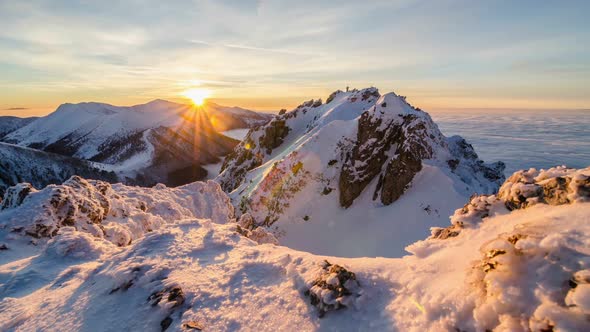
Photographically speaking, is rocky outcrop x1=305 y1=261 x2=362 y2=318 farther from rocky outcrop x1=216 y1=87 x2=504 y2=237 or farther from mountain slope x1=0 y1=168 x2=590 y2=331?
rocky outcrop x1=216 y1=87 x2=504 y2=237

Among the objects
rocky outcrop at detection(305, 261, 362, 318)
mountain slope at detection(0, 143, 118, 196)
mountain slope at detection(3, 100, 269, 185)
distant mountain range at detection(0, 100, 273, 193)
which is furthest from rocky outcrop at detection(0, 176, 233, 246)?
mountain slope at detection(3, 100, 269, 185)

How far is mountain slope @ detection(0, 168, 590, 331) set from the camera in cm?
422

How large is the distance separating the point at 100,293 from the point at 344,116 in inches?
1877

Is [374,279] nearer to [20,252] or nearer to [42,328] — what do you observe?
[42,328]

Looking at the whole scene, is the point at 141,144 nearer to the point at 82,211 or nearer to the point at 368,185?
the point at 368,185

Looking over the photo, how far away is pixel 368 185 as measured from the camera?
38.7m

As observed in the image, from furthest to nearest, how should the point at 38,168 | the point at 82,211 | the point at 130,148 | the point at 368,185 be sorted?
the point at 130,148 → the point at 38,168 → the point at 368,185 → the point at 82,211

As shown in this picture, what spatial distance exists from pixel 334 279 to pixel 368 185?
33.2 m

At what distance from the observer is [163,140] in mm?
130125

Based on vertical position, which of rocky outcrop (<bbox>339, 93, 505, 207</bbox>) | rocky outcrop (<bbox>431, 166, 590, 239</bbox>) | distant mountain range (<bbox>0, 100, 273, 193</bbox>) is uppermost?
rocky outcrop (<bbox>431, 166, 590, 239</bbox>)

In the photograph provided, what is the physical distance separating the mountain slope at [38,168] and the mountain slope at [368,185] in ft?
223

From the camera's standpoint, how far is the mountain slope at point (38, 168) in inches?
2990

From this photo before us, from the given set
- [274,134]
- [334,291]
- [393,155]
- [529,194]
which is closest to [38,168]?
[274,134]

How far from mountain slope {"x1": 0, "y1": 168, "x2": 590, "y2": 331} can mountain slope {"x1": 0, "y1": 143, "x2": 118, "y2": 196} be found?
284 feet
